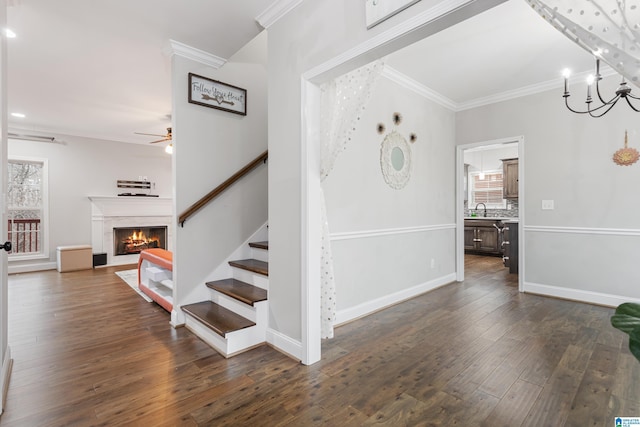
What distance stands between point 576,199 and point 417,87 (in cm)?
239

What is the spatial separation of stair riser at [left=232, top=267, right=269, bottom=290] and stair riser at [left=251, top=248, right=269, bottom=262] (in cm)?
26

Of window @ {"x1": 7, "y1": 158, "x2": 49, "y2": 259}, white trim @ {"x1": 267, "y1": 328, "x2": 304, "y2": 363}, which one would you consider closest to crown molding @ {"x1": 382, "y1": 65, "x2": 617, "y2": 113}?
white trim @ {"x1": 267, "y1": 328, "x2": 304, "y2": 363}

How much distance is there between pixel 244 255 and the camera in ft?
11.2

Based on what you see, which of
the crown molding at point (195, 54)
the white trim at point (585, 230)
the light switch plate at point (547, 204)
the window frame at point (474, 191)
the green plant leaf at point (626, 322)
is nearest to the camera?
the green plant leaf at point (626, 322)

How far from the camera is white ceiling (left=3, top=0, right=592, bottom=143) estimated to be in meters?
2.46

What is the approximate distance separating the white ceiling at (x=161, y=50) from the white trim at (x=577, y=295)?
261 cm

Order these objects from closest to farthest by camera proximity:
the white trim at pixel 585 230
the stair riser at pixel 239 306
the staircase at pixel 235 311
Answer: the staircase at pixel 235 311 < the stair riser at pixel 239 306 < the white trim at pixel 585 230

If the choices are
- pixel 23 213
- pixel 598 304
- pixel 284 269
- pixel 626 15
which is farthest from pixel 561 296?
pixel 23 213

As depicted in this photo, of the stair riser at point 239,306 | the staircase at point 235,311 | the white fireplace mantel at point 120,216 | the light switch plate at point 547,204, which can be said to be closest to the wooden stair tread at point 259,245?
the staircase at point 235,311

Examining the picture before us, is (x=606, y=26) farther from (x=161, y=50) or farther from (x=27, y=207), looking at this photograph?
(x=27, y=207)

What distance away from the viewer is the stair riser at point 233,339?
7.62 ft

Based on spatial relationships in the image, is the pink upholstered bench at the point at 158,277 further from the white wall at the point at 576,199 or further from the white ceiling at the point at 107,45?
the white wall at the point at 576,199

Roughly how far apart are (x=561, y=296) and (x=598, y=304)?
0.35 m

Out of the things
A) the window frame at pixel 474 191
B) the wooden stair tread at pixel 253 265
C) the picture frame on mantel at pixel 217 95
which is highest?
the picture frame on mantel at pixel 217 95
